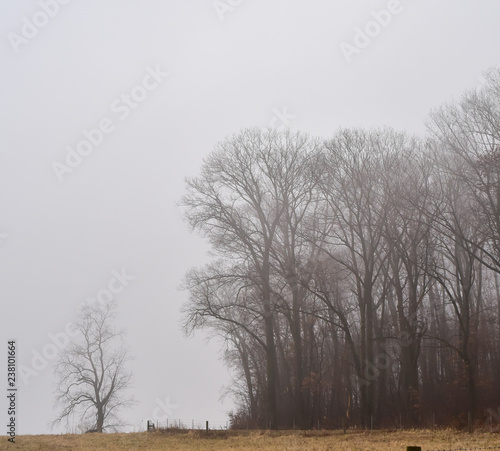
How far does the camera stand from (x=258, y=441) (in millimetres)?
33906

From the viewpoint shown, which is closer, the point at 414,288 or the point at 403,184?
the point at 403,184

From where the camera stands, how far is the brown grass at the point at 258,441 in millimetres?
28469

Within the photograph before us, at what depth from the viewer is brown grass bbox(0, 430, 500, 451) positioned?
93.4ft

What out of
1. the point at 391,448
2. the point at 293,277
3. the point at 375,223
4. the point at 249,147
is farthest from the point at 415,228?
the point at 391,448

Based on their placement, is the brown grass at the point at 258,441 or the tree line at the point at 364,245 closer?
the brown grass at the point at 258,441

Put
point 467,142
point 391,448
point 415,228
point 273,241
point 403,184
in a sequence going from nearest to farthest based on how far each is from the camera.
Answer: point 391,448
point 467,142
point 403,184
point 415,228
point 273,241

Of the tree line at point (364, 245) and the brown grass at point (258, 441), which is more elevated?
the tree line at point (364, 245)

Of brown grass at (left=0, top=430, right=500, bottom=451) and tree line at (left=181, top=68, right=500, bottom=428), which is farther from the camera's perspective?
tree line at (left=181, top=68, right=500, bottom=428)

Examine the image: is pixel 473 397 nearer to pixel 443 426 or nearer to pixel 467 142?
pixel 443 426

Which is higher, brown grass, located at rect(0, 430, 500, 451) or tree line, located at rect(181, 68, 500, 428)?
tree line, located at rect(181, 68, 500, 428)

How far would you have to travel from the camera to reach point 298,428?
143 feet

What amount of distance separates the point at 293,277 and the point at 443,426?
12.1 metres

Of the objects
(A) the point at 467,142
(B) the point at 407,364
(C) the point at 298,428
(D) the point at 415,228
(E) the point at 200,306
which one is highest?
(A) the point at 467,142

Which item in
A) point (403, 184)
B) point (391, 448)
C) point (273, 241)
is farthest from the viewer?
point (273, 241)
